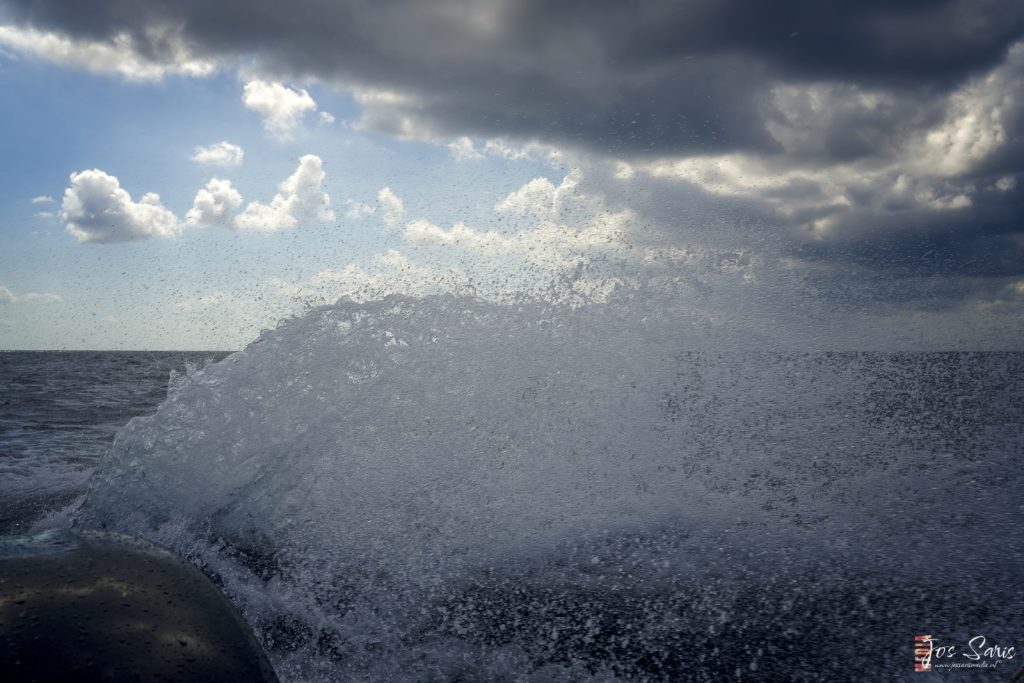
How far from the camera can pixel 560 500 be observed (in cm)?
443

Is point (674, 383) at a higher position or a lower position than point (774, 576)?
higher

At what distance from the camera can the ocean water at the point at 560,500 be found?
2914 millimetres

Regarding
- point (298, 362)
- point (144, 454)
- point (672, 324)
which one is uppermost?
point (672, 324)

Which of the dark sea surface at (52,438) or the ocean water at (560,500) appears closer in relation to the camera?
the ocean water at (560,500)

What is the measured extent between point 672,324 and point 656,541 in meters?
2.92

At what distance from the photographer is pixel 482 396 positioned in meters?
5.27

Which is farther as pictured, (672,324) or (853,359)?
(853,359)

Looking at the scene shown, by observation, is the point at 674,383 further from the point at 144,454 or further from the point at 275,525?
the point at 144,454

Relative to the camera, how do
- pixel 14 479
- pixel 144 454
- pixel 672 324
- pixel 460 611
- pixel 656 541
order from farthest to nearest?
pixel 14 479 → pixel 672 324 → pixel 144 454 → pixel 656 541 → pixel 460 611

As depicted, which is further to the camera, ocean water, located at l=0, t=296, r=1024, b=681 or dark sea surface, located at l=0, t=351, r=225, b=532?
dark sea surface, located at l=0, t=351, r=225, b=532

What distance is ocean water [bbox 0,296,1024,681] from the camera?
291 cm

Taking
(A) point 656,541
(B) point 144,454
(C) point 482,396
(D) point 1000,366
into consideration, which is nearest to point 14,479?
(B) point 144,454

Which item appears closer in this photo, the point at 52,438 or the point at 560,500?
the point at 560,500

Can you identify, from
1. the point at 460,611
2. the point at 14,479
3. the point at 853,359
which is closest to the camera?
the point at 460,611
